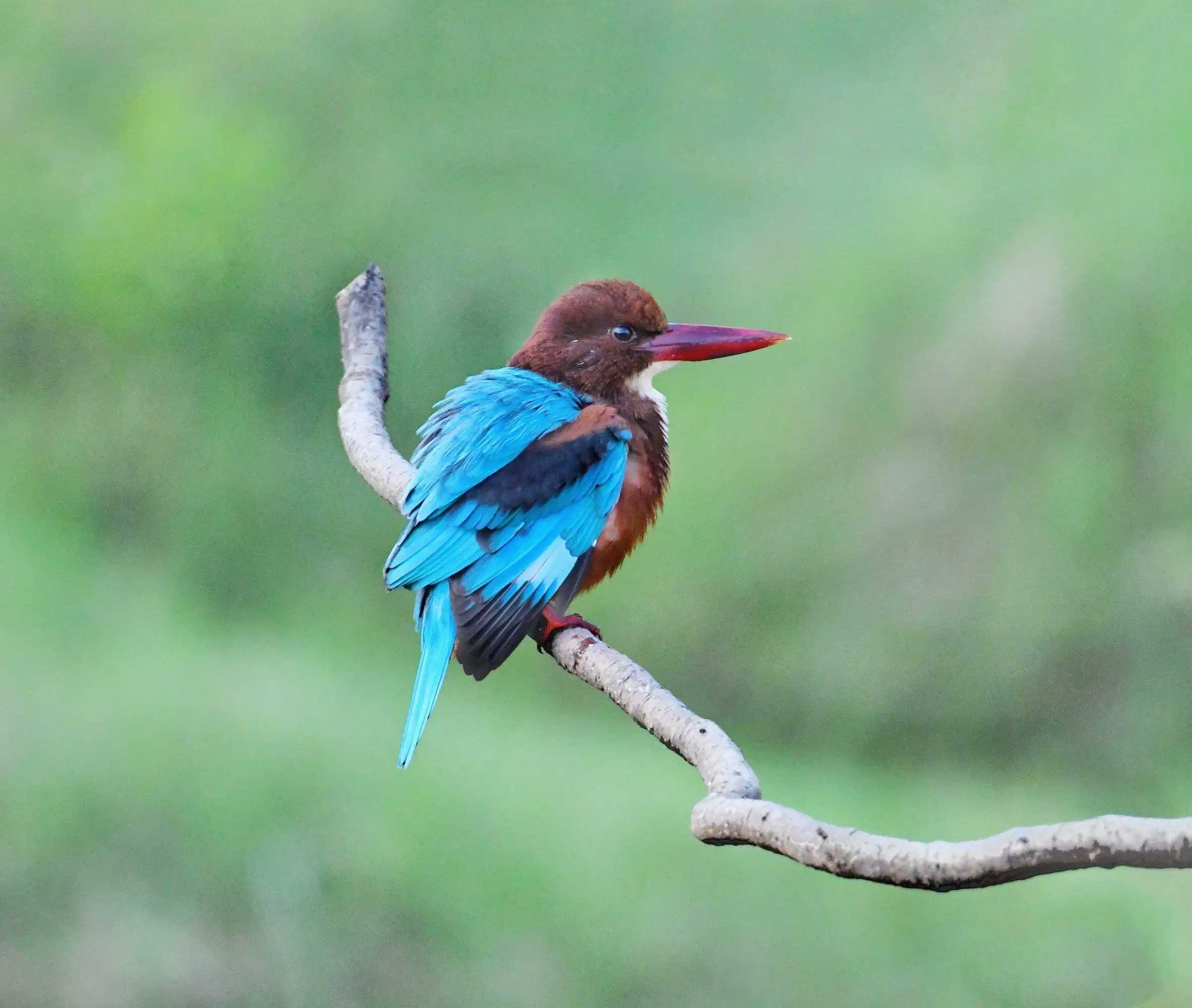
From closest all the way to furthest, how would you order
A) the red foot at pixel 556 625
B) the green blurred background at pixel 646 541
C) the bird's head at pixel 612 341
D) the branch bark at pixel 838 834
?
1. the branch bark at pixel 838 834
2. the red foot at pixel 556 625
3. the bird's head at pixel 612 341
4. the green blurred background at pixel 646 541

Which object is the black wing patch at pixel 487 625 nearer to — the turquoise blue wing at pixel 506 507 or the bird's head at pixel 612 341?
the turquoise blue wing at pixel 506 507

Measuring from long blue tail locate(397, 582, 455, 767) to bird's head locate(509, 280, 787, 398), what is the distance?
312mm

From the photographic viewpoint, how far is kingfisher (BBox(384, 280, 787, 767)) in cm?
125

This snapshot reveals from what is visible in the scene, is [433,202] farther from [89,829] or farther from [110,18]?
[89,829]

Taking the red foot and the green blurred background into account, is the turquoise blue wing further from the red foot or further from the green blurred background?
the green blurred background

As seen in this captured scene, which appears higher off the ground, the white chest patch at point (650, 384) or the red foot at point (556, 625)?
the white chest patch at point (650, 384)

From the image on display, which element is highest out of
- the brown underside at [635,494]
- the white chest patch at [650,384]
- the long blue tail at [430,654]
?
the white chest patch at [650,384]

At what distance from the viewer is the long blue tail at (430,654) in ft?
3.95

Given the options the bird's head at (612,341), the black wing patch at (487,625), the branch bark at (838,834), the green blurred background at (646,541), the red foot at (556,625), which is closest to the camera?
the branch bark at (838,834)

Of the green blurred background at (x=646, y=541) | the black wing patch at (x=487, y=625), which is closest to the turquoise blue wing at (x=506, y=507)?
the black wing patch at (x=487, y=625)

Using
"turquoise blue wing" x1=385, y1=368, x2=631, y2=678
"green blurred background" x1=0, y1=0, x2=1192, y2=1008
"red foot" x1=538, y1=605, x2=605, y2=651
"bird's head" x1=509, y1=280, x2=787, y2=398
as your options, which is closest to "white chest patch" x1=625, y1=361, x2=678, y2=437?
"bird's head" x1=509, y1=280, x2=787, y2=398

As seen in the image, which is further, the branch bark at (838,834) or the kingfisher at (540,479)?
the kingfisher at (540,479)

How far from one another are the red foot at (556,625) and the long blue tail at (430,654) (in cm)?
11

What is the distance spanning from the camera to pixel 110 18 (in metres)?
2.30
